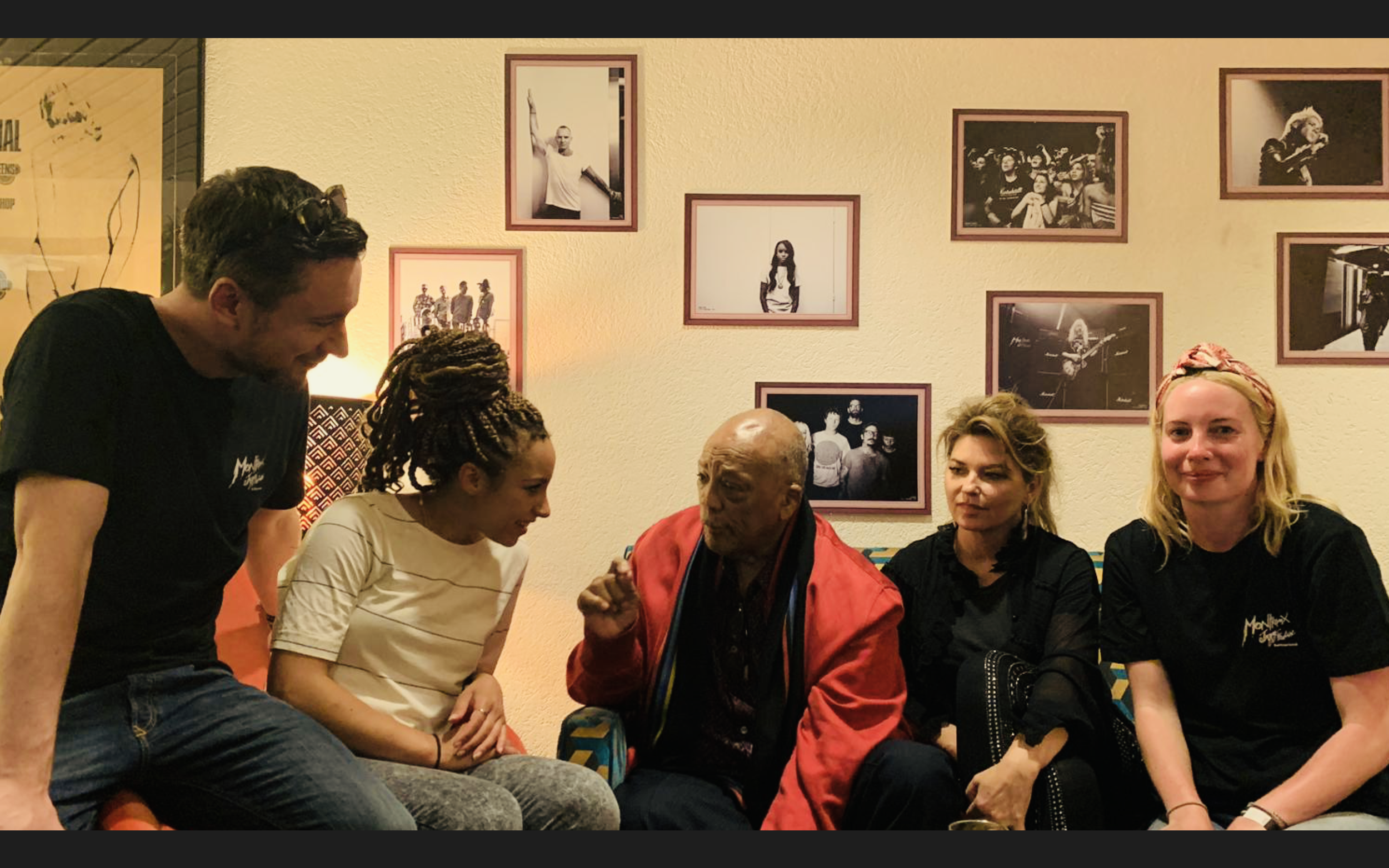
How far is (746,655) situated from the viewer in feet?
9.39

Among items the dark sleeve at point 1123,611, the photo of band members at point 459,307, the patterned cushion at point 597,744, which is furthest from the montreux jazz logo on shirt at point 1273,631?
the photo of band members at point 459,307

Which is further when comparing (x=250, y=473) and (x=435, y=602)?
(x=435, y=602)

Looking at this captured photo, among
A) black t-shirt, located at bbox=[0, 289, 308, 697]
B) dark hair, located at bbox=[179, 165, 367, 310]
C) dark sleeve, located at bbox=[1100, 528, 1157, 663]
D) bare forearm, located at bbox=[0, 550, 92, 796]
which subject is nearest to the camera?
bare forearm, located at bbox=[0, 550, 92, 796]

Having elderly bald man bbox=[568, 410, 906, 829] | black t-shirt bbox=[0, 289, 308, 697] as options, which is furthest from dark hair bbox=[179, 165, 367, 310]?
elderly bald man bbox=[568, 410, 906, 829]

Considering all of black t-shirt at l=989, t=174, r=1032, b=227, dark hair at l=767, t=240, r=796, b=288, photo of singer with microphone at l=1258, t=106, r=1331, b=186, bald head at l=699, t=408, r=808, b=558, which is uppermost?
photo of singer with microphone at l=1258, t=106, r=1331, b=186

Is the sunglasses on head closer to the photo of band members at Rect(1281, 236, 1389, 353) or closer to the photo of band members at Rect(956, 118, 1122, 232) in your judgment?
the photo of band members at Rect(956, 118, 1122, 232)

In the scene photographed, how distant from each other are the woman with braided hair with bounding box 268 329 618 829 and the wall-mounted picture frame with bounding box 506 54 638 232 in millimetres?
1198

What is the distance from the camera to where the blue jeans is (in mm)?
2123

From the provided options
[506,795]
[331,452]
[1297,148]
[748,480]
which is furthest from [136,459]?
[1297,148]

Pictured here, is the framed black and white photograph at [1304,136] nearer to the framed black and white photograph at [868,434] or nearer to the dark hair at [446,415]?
the framed black and white photograph at [868,434]

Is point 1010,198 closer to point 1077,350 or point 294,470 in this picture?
point 1077,350

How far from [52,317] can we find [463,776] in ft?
3.75

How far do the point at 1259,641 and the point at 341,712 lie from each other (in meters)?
1.95

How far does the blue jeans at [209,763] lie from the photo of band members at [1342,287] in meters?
3.13
